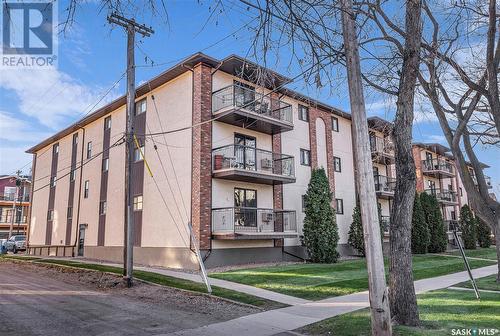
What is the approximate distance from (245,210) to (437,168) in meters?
25.3

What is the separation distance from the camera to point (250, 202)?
19859mm

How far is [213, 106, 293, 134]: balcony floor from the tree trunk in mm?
10062

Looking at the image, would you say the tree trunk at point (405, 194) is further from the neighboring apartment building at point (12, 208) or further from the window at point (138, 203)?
the neighboring apartment building at point (12, 208)

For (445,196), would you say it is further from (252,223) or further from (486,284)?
(486,284)

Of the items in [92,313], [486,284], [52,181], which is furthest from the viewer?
[52,181]

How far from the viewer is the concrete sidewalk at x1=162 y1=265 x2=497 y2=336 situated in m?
7.48

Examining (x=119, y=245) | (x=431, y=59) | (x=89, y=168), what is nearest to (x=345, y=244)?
(x=119, y=245)

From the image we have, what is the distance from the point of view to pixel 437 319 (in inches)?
306

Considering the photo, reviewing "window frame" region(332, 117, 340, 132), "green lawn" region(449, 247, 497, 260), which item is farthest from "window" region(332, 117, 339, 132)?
"green lawn" region(449, 247, 497, 260)

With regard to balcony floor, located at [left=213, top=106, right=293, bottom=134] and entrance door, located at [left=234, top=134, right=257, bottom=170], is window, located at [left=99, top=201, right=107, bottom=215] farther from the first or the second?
balcony floor, located at [left=213, top=106, right=293, bottom=134]

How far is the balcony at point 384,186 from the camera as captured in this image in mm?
28188

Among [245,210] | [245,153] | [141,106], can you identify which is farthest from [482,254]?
[141,106]

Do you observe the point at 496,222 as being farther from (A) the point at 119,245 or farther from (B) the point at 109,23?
(A) the point at 119,245

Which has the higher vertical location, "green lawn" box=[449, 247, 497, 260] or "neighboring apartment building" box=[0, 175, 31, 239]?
"neighboring apartment building" box=[0, 175, 31, 239]
